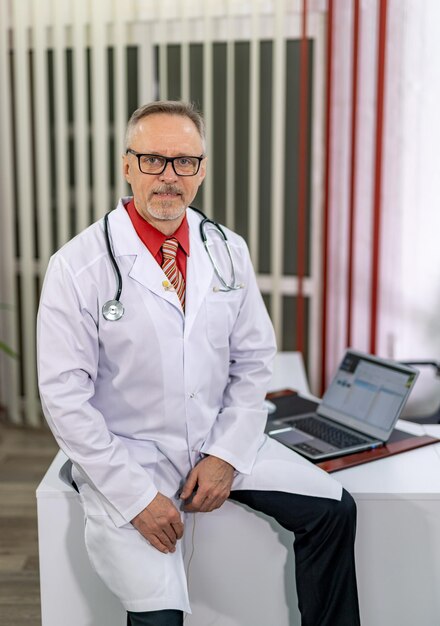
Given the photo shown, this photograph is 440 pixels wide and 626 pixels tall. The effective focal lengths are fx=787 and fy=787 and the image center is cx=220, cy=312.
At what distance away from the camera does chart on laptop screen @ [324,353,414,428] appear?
2129 mm

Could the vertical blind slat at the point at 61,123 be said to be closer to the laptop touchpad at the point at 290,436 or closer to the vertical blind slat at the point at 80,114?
the vertical blind slat at the point at 80,114

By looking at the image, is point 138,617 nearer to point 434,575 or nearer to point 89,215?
point 434,575

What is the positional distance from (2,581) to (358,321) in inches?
73.6

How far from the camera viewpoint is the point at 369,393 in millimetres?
2213

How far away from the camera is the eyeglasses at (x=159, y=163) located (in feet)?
5.81

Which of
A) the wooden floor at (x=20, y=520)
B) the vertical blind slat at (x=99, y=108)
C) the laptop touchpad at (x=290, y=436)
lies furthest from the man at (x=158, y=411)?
the vertical blind slat at (x=99, y=108)

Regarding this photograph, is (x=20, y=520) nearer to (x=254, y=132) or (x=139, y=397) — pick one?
(x=139, y=397)

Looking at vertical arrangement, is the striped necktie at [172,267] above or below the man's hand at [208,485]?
above

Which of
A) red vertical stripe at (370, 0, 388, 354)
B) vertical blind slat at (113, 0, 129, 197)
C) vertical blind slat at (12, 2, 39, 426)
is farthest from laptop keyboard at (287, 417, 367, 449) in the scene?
vertical blind slat at (12, 2, 39, 426)

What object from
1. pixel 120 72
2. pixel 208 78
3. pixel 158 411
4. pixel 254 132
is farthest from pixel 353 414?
pixel 120 72

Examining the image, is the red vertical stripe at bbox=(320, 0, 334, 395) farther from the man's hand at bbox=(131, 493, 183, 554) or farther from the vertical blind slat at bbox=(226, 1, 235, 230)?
the man's hand at bbox=(131, 493, 183, 554)

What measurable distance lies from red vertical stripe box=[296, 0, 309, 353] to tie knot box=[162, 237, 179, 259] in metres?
1.75

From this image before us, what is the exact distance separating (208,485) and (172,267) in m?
0.51

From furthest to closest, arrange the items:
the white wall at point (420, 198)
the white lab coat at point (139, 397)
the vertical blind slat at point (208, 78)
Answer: the vertical blind slat at point (208, 78) → the white wall at point (420, 198) → the white lab coat at point (139, 397)
